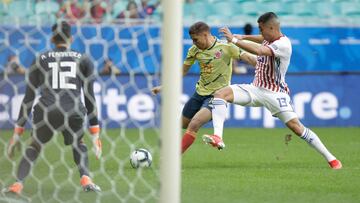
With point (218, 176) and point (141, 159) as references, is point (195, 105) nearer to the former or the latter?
point (141, 159)

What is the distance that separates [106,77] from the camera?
1426 centimetres

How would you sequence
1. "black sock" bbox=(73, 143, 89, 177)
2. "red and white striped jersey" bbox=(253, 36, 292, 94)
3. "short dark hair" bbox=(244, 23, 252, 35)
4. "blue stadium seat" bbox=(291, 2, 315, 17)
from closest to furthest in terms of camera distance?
"black sock" bbox=(73, 143, 89, 177) → "red and white striped jersey" bbox=(253, 36, 292, 94) → "short dark hair" bbox=(244, 23, 252, 35) → "blue stadium seat" bbox=(291, 2, 315, 17)

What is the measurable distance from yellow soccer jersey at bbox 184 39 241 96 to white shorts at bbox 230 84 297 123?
0.60 metres

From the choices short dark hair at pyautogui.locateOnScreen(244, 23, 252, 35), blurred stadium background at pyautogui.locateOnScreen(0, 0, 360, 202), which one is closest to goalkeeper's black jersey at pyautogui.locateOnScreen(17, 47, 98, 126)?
blurred stadium background at pyautogui.locateOnScreen(0, 0, 360, 202)

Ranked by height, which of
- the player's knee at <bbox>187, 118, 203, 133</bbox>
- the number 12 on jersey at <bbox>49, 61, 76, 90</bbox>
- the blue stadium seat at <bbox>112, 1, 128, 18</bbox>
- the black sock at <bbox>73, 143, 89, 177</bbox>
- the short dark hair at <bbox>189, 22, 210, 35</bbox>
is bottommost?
the black sock at <bbox>73, 143, 89, 177</bbox>

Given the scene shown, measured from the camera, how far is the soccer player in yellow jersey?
965 centimetres

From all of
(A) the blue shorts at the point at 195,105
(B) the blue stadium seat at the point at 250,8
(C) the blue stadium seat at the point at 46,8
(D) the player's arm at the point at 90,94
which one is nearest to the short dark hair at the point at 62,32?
(D) the player's arm at the point at 90,94

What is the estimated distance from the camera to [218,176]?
8539 millimetres

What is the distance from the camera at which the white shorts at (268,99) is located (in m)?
9.20

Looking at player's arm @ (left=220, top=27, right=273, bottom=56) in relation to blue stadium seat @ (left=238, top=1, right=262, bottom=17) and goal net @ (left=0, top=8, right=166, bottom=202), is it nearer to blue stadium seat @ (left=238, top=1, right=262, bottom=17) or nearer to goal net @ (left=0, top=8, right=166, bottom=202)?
goal net @ (left=0, top=8, right=166, bottom=202)

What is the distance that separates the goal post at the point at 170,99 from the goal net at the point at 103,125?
450 mm

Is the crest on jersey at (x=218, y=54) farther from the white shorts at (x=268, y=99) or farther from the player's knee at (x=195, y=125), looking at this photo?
the player's knee at (x=195, y=125)

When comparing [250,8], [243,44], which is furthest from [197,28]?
[250,8]

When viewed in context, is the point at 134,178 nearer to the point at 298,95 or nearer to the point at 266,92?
the point at 266,92
